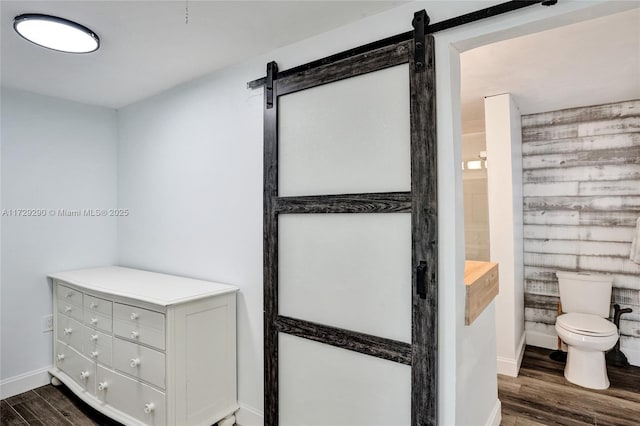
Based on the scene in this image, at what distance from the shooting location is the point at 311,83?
2004 millimetres

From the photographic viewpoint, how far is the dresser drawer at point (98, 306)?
7.70ft

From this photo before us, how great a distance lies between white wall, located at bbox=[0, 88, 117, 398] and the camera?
2.83 metres

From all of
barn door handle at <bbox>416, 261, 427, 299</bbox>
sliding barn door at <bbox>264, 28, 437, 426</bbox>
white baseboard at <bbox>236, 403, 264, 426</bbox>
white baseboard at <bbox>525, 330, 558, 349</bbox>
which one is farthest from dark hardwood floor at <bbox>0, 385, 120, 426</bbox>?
white baseboard at <bbox>525, 330, 558, 349</bbox>

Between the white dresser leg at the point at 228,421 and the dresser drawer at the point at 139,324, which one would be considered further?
the white dresser leg at the point at 228,421

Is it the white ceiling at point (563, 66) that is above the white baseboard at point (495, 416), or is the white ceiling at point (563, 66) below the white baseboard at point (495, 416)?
above

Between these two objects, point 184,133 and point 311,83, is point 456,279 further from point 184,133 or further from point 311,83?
point 184,133

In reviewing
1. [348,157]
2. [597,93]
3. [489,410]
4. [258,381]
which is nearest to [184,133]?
[348,157]

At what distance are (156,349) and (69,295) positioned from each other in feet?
4.09

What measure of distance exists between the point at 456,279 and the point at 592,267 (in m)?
2.77

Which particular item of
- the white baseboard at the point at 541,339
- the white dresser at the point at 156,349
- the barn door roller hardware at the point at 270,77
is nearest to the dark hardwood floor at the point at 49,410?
the white dresser at the point at 156,349

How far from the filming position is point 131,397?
221cm

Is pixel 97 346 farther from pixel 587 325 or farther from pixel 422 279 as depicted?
pixel 587 325

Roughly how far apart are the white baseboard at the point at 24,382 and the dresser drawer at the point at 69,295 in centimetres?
63

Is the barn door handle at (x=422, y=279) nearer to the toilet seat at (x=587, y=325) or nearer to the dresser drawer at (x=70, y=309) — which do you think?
the toilet seat at (x=587, y=325)
